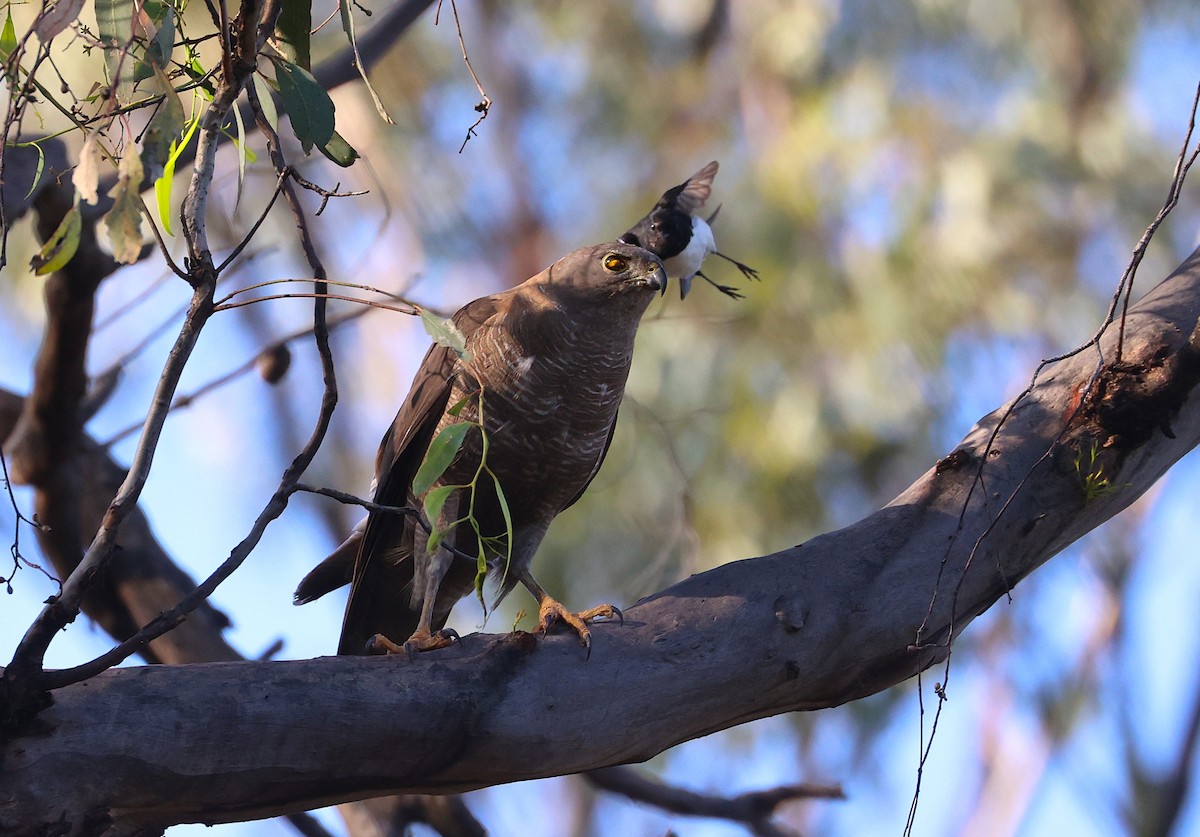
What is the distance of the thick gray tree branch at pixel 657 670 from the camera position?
2.01 metres

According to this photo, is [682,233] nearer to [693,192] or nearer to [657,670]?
[693,192]

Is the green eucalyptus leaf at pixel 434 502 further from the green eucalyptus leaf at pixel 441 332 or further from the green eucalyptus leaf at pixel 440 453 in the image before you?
the green eucalyptus leaf at pixel 441 332

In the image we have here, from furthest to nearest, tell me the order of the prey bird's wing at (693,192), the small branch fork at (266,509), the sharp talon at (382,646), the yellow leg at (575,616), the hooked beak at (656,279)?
the prey bird's wing at (693,192) → the hooked beak at (656,279) → the sharp talon at (382,646) → the yellow leg at (575,616) → the small branch fork at (266,509)

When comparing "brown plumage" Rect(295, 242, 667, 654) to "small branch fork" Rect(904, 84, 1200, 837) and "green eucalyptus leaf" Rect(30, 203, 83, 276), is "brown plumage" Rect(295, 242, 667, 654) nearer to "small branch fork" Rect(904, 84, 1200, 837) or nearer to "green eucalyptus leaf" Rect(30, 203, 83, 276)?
"small branch fork" Rect(904, 84, 1200, 837)

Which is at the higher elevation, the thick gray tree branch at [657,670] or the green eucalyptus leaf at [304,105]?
the green eucalyptus leaf at [304,105]

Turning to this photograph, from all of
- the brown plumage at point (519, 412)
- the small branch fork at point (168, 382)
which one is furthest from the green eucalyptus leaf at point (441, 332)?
the brown plumage at point (519, 412)

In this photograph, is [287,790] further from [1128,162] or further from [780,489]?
[1128,162]

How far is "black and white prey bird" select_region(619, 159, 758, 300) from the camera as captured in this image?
3.54 metres

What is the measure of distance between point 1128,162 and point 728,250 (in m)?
2.71

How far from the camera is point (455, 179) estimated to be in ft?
33.3

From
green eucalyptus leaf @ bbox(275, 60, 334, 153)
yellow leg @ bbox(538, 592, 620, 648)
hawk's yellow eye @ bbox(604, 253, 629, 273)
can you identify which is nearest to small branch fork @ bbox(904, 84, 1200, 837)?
yellow leg @ bbox(538, 592, 620, 648)

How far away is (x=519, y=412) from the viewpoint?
3229mm

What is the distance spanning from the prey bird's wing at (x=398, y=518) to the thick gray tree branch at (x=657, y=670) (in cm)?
105

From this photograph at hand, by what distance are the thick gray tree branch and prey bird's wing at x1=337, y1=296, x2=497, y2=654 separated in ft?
3.44
